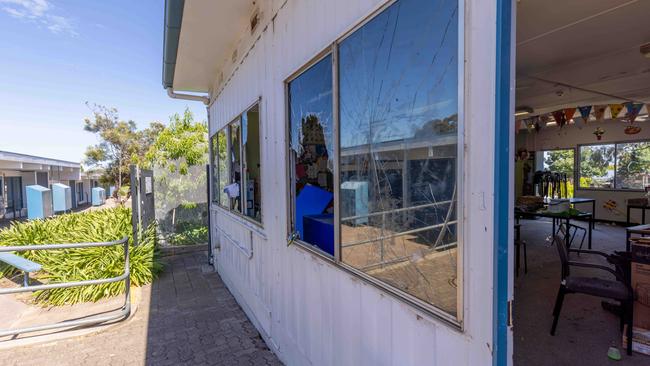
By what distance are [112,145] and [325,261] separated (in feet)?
74.1

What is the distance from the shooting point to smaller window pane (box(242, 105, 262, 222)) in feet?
12.5

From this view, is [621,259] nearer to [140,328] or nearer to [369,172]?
[369,172]

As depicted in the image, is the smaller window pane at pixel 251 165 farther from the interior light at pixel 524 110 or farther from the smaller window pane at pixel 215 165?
the interior light at pixel 524 110

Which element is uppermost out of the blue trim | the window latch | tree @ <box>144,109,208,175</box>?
tree @ <box>144,109,208,175</box>

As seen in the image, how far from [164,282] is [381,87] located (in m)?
5.38

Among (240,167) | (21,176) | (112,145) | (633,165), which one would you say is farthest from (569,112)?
(21,176)

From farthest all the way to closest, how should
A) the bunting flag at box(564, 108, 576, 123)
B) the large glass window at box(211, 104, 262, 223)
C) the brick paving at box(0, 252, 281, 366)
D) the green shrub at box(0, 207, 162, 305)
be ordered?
1. the bunting flag at box(564, 108, 576, 123)
2. the green shrub at box(0, 207, 162, 305)
3. the large glass window at box(211, 104, 262, 223)
4. the brick paving at box(0, 252, 281, 366)

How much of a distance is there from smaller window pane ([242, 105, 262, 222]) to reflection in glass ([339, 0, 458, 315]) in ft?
6.91

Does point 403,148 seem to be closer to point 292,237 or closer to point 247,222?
point 292,237

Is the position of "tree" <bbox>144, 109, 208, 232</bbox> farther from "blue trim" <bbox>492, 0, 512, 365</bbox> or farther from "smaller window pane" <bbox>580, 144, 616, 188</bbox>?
"smaller window pane" <bbox>580, 144, 616, 188</bbox>

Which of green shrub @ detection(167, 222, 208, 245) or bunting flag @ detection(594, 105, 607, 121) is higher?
bunting flag @ detection(594, 105, 607, 121)

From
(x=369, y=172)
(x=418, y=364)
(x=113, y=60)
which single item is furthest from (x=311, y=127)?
(x=113, y=60)

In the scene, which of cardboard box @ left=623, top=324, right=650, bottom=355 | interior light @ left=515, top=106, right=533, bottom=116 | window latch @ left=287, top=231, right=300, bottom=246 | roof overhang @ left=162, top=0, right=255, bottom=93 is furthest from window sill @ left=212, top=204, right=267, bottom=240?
interior light @ left=515, top=106, right=533, bottom=116

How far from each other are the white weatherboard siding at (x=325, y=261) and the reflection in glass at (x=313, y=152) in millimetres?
104
